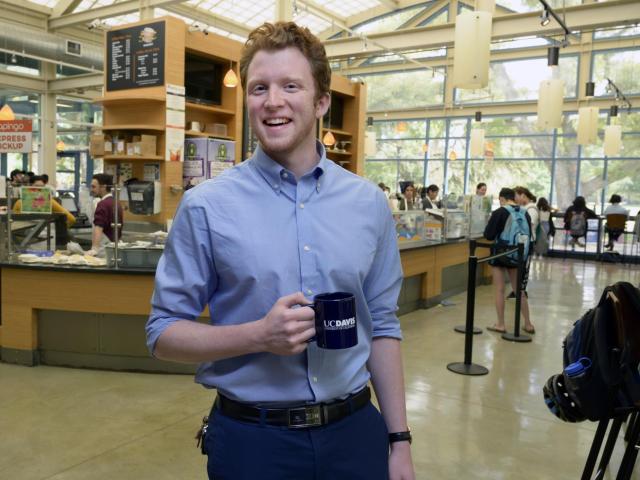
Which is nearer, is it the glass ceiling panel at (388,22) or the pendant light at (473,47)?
the pendant light at (473,47)

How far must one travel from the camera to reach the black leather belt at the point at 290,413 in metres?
1.23

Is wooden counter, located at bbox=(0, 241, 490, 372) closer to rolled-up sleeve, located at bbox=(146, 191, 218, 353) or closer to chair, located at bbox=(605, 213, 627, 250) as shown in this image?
rolled-up sleeve, located at bbox=(146, 191, 218, 353)

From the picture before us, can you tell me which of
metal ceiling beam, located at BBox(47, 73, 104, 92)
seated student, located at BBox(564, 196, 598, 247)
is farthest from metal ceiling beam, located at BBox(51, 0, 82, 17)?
seated student, located at BBox(564, 196, 598, 247)

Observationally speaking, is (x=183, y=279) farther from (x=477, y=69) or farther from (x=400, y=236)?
(x=400, y=236)

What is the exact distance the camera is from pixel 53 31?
1400 centimetres

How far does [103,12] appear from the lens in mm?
11578

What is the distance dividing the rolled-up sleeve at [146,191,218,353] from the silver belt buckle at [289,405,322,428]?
1.01 ft

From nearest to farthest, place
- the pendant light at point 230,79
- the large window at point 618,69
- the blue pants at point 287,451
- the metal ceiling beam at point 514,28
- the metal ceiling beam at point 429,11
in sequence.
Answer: the blue pants at point 287,451, the pendant light at point 230,79, the metal ceiling beam at point 514,28, the large window at point 618,69, the metal ceiling beam at point 429,11

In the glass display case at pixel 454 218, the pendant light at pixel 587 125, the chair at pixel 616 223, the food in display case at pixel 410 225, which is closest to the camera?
the food in display case at pixel 410 225

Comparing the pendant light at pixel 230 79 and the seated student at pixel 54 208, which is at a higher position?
the pendant light at pixel 230 79

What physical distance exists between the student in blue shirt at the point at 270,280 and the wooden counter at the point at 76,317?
3.33 meters

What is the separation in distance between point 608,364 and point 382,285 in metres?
1.15

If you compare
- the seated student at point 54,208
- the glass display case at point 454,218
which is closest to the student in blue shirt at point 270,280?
the seated student at point 54,208

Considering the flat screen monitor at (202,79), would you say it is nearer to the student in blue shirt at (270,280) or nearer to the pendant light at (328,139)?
the pendant light at (328,139)
